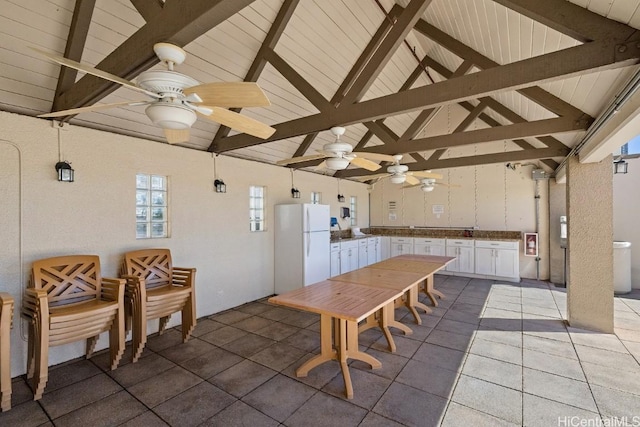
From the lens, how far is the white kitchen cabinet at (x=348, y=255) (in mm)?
6391

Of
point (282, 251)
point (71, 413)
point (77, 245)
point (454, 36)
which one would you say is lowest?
point (71, 413)

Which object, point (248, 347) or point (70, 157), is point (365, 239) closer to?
point (248, 347)

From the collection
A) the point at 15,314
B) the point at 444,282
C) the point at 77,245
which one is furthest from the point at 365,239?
the point at 15,314

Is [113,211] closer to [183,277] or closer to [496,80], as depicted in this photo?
[183,277]

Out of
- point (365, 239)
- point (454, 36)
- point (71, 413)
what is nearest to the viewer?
point (71, 413)

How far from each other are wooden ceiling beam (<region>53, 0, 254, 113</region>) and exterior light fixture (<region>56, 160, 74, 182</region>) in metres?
1.33

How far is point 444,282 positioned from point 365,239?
6.69 feet

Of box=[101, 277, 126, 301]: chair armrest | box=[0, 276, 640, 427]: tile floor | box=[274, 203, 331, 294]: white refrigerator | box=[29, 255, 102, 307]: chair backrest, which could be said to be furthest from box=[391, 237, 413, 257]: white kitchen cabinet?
box=[29, 255, 102, 307]: chair backrest

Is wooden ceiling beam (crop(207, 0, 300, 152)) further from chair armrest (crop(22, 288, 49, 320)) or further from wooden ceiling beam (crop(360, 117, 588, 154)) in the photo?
chair armrest (crop(22, 288, 49, 320))

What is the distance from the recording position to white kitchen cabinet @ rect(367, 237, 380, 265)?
24.5 ft

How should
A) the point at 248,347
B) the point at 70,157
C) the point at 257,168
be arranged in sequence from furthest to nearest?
the point at 257,168
the point at 248,347
the point at 70,157

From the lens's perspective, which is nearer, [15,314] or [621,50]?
[621,50]

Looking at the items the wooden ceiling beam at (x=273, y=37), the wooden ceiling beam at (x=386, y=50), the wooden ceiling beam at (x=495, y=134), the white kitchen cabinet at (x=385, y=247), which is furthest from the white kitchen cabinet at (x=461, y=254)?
the wooden ceiling beam at (x=273, y=37)

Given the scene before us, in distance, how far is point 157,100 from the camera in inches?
71.8
